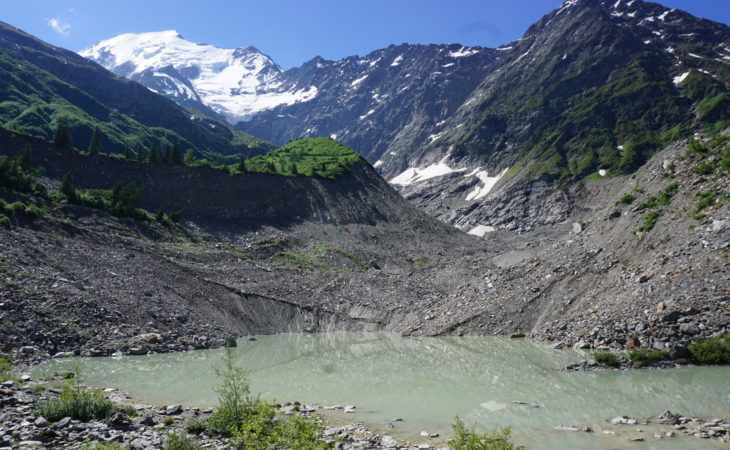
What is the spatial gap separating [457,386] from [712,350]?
13208 millimetres

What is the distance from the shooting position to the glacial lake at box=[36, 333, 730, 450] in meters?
16.4

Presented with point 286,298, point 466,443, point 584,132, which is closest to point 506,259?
point 286,298

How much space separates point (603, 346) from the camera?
91.6 feet

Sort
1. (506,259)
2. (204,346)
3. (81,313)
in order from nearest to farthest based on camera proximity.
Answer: (81,313)
(204,346)
(506,259)

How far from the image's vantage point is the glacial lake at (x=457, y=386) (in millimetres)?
16422

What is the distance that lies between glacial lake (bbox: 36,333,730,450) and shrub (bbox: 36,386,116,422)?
4.73m

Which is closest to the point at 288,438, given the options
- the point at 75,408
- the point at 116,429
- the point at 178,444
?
the point at 178,444

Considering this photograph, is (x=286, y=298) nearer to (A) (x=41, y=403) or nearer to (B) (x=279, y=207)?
→ (A) (x=41, y=403)

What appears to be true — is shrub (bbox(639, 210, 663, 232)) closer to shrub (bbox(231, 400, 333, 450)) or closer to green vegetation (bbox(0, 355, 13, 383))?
shrub (bbox(231, 400, 333, 450))

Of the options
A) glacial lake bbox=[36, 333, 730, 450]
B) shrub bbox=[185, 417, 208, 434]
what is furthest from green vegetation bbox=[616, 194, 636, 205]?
shrub bbox=[185, 417, 208, 434]

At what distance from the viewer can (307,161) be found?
126 meters

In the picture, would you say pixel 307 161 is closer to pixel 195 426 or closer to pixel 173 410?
pixel 173 410

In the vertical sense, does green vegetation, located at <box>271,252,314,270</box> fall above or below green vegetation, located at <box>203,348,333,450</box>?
above

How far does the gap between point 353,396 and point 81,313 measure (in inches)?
871
